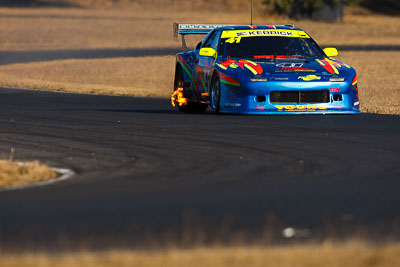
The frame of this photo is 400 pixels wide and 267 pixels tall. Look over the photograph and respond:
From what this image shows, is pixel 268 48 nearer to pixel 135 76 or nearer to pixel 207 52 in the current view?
pixel 207 52

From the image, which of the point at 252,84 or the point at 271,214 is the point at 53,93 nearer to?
the point at 252,84

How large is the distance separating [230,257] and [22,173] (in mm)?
4698

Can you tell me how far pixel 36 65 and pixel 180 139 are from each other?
2811cm

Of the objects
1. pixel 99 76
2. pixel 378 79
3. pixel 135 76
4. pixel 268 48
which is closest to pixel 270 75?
pixel 268 48

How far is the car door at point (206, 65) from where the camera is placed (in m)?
18.3

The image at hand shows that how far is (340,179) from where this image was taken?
1034 cm

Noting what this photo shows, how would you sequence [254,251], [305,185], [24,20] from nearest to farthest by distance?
[254,251]
[305,185]
[24,20]

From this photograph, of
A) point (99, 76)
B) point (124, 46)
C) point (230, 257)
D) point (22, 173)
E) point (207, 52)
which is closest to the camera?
point (230, 257)

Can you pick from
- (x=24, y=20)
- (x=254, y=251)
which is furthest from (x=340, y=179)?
(x=24, y=20)

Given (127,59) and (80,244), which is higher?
(80,244)

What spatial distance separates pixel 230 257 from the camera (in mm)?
6477

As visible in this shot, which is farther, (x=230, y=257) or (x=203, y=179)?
(x=203, y=179)

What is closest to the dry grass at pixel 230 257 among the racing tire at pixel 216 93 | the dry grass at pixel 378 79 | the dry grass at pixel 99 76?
the racing tire at pixel 216 93

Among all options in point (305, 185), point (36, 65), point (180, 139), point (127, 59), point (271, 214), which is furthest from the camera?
point (127, 59)
